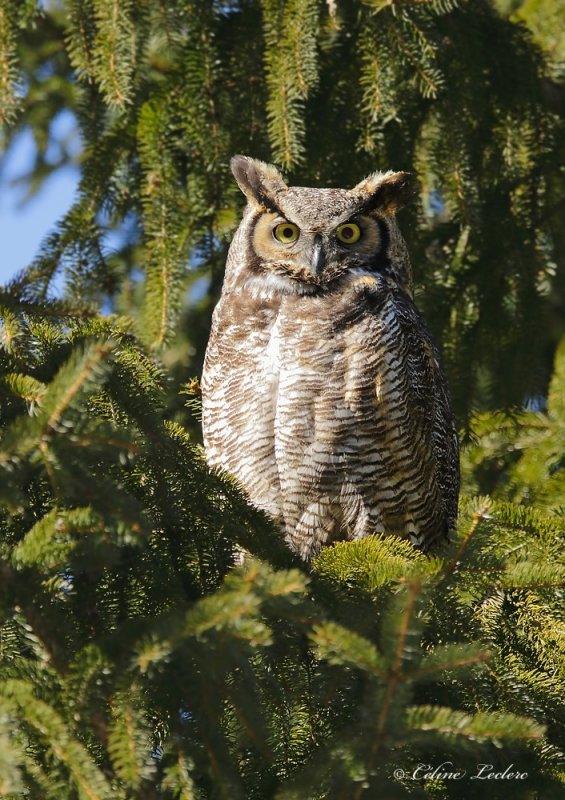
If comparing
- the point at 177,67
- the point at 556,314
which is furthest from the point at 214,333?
the point at 556,314

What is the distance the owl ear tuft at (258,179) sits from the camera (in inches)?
111

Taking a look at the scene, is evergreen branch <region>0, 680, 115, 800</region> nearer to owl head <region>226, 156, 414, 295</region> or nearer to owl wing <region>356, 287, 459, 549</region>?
owl wing <region>356, 287, 459, 549</region>

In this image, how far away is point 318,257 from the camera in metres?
2.63

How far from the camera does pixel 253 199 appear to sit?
2.87 metres

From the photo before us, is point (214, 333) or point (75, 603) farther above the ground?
point (214, 333)

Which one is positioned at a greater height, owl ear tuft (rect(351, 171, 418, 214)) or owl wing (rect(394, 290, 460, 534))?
owl ear tuft (rect(351, 171, 418, 214))

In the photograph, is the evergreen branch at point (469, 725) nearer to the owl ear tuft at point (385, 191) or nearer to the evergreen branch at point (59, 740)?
the evergreen branch at point (59, 740)

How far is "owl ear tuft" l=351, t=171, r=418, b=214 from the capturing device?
2797 millimetres

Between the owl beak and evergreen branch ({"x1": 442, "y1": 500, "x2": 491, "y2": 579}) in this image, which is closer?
evergreen branch ({"x1": 442, "y1": 500, "x2": 491, "y2": 579})

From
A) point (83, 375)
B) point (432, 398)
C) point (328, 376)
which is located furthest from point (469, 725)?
point (432, 398)

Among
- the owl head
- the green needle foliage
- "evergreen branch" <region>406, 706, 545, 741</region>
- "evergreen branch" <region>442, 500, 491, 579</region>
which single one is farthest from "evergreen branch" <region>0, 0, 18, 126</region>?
"evergreen branch" <region>406, 706, 545, 741</region>

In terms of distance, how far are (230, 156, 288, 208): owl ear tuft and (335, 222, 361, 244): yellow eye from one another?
24 centimetres

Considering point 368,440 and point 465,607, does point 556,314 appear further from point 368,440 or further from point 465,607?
point 465,607

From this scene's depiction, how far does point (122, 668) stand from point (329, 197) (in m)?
1.78
